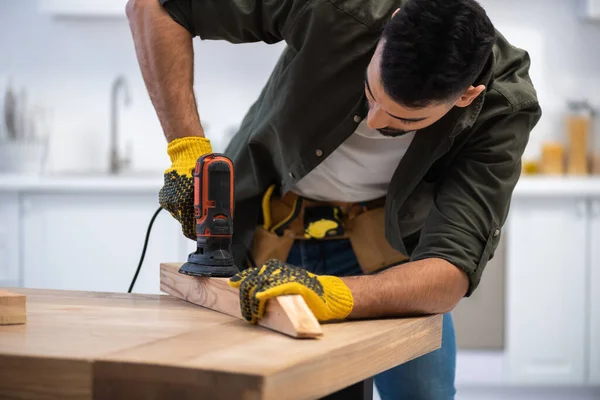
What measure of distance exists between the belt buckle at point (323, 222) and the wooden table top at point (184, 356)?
0.51 metres

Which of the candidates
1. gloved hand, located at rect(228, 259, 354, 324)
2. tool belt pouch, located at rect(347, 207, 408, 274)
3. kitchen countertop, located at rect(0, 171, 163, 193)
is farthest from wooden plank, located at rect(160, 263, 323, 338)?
kitchen countertop, located at rect(0, 171, 163, 193)

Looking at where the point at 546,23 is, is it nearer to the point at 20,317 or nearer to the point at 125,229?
the point at 125,229

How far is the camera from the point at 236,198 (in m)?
1.73

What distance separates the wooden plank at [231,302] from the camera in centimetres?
105

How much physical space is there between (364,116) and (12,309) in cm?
Result: 71

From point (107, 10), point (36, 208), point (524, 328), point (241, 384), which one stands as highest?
point (107, 10)

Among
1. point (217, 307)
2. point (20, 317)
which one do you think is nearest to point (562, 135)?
point (217, 307)

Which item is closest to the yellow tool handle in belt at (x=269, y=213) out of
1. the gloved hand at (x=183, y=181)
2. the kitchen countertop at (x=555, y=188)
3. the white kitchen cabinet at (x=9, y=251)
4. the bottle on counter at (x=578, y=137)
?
the gloved hand at (x=183, y=181)

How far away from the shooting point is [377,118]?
1.36 metres

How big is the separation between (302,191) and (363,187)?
0.41 ft

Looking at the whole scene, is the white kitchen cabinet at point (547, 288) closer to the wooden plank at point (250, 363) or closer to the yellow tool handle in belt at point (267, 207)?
the yellow tool handle in belt at point (267, 207)

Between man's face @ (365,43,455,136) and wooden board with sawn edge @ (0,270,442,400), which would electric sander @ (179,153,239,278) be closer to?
wooden board with sawn edge @ (0,270,442,400)

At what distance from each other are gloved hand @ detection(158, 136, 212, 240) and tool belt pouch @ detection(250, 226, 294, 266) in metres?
0.31

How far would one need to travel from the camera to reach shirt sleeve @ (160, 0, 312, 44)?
151cm
